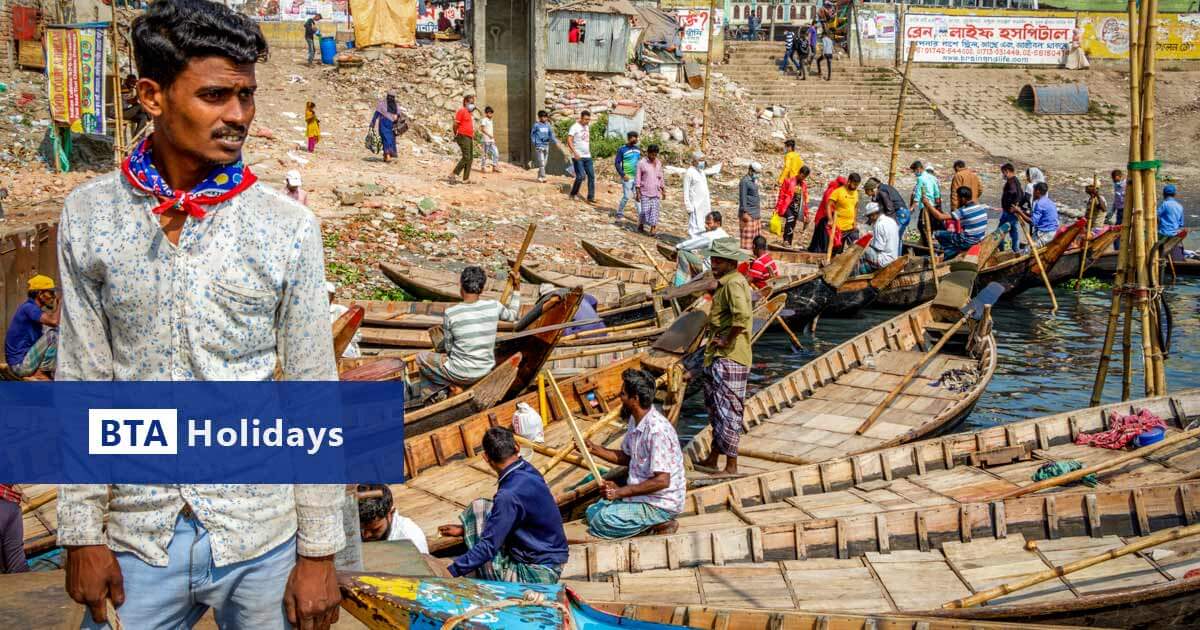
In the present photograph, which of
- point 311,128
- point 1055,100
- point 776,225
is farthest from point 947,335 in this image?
point 1055,100

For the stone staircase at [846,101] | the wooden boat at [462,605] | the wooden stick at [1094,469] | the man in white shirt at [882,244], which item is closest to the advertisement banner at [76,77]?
the man in white shirt at [882,244]

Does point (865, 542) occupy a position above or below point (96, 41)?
below

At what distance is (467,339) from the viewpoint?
915 cm

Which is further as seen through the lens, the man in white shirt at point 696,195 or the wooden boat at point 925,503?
the man in white shirt at point 696,195

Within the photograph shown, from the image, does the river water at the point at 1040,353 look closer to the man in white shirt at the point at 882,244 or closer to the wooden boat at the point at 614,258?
the man in white shirt at the point at 882,244

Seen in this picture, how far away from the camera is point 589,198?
22922 millimetres

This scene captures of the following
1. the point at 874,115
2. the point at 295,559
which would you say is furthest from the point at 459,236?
the point at 874,115

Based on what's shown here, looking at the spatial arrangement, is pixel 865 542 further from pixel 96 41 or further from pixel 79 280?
pixel 96 41

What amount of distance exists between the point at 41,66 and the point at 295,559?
23855 mm

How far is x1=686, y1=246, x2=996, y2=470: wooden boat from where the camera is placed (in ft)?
31.8

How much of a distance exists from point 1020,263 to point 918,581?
12.6 m

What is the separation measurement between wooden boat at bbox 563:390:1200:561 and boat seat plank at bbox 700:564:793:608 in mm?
191

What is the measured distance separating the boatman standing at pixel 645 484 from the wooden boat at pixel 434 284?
773 cm

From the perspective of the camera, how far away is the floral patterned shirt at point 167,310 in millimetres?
2260
